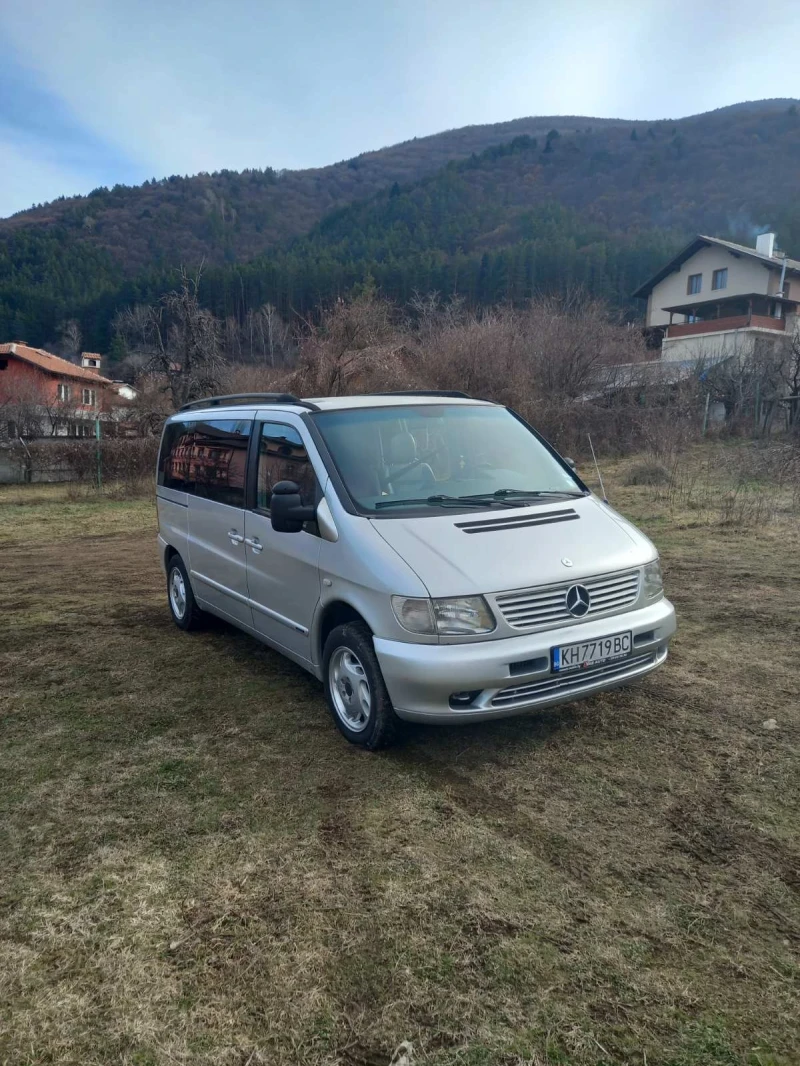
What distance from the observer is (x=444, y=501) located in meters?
4.36

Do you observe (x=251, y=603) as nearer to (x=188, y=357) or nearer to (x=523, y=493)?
(x=523, y=493)

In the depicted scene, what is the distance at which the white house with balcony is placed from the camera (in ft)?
139

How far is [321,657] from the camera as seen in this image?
4.30m

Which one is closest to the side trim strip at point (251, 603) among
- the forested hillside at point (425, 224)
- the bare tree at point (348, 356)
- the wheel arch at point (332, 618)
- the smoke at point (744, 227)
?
the wheel arch at point (332, 618)

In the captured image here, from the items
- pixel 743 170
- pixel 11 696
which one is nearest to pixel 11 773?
pixel 11 696

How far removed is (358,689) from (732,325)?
44611mm

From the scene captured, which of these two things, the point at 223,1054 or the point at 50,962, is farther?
the point at 50,962

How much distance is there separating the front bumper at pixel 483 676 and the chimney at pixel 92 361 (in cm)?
7391

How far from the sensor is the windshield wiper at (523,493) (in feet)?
14.7

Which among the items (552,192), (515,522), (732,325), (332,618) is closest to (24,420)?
(332,618)

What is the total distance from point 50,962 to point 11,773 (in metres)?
1.70

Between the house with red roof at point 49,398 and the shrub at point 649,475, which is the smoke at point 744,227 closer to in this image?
the house with red roof at point 49,398

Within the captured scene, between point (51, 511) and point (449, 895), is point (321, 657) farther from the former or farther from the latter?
point (51, 511)

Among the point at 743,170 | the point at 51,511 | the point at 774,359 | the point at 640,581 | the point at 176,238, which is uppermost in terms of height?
the point at 743,170
